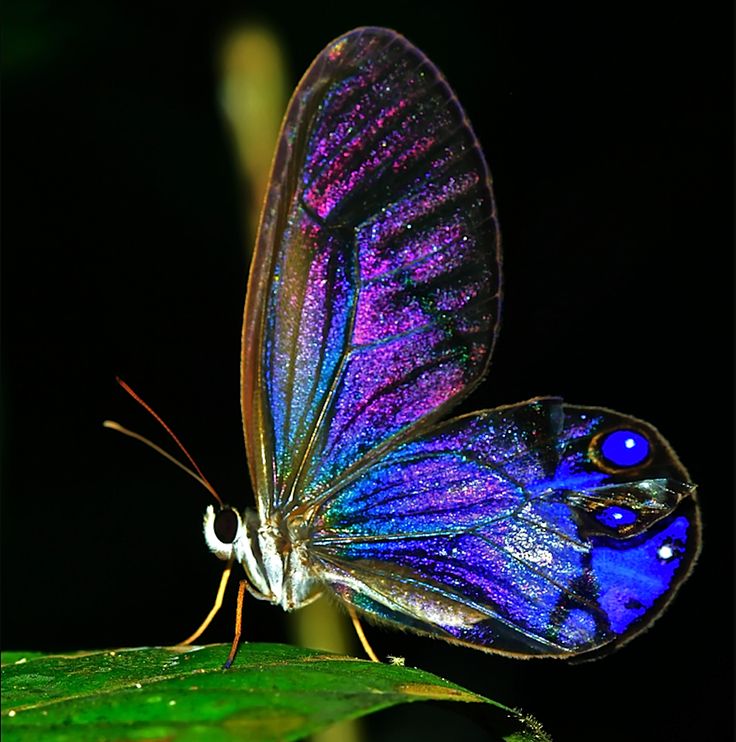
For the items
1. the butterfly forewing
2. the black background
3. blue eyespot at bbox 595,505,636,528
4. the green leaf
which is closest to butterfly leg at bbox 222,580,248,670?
the green leaf

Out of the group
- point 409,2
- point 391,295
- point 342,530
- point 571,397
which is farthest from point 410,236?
point 409,2

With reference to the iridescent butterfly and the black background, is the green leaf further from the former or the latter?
the black background

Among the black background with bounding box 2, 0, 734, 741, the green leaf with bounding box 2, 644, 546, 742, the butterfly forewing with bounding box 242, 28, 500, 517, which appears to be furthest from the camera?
the black background with bounding box 2, 0, 734, 741

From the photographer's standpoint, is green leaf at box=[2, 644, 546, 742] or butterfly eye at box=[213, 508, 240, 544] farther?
butterfly eye at box=[213, 508, 240, 544]

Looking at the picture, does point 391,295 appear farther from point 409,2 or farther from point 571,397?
point 409,2

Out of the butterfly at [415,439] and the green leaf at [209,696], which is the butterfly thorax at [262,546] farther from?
the green leaf at [209,696]

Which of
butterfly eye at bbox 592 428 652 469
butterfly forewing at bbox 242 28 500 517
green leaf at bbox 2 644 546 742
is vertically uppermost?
butterfly forewing at bbox 242 28 500 517

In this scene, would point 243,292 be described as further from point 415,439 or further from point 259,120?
point 415,439

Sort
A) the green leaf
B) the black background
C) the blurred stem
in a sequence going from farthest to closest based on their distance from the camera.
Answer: the black background, the blurred stem, the green leaf
